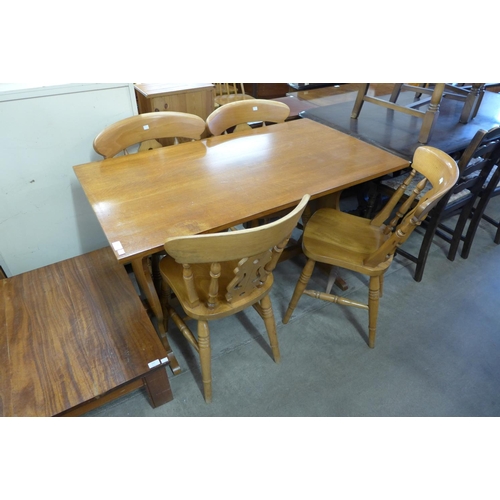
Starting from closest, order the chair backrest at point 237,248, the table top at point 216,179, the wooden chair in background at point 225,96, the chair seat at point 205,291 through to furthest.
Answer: the chair backrest at point 237,248 → the table top at point 216,179 → the chair seat at point 205,291 → the wooden chair in background at point 225,96

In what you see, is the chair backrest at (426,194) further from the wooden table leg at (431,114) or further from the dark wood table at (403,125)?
the wooden table leg at (431,114)

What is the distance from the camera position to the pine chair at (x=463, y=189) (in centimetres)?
166

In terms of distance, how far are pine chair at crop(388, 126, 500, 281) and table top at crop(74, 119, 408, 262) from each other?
14.9 inches

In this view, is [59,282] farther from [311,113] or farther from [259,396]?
[311,113]

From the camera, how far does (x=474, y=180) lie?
1857 mm

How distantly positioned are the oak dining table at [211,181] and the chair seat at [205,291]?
0.30 ft

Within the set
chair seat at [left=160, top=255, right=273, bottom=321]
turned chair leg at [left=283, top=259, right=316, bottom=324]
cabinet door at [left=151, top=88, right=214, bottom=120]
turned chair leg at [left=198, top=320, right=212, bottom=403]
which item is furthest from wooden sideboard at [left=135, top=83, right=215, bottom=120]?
turned chair leg at [left=198, top=320, right=212, bottom=403]

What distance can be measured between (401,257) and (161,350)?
1.68 metres

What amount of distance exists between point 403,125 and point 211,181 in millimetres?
1328

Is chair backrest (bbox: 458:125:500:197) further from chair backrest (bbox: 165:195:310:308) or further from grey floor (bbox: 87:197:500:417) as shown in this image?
chair backrest (bbox: 165:195:310:308)

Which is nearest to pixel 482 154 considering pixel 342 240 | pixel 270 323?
pixel 342 240

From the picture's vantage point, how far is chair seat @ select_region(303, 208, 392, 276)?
1493 millimetres

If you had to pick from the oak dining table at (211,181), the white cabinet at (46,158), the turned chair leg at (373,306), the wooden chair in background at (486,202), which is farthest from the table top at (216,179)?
the wooden chair in background at (486,202)

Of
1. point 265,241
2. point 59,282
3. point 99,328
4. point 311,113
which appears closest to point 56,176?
point 59,282
